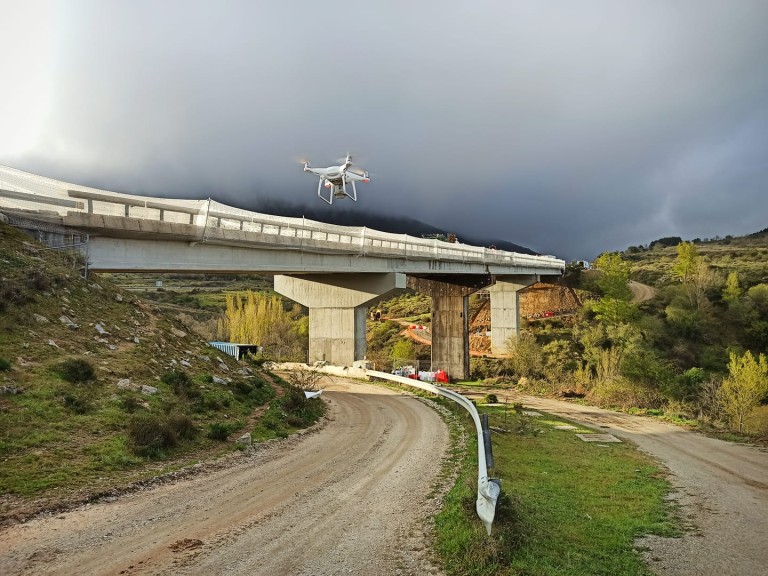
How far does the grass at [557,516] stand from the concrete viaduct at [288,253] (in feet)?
48.1

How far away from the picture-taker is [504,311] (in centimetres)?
7050

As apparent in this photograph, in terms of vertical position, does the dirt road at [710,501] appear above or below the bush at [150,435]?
below

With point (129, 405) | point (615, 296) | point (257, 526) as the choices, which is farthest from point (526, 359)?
point (257, 526)

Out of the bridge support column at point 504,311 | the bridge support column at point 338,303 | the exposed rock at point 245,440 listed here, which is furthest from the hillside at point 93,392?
the bridge support column at point 504,311

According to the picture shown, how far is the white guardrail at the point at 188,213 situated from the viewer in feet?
55.6

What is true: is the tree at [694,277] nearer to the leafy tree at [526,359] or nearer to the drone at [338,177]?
the leafy tree at [526,359]

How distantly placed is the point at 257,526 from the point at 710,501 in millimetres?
12214

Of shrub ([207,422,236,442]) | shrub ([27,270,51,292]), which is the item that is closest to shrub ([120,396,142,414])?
shrub ([207,422,236,442])

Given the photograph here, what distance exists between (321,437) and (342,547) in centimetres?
1020

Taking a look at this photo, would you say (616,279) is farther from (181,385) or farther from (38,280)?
(38,280)

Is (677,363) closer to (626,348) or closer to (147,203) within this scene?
→ (626,348)

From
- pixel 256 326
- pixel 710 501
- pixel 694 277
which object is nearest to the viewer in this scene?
pixel 710 501

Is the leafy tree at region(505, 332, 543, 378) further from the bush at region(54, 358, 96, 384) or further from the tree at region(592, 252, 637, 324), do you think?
the bush at region(54, 358, 96, 384)

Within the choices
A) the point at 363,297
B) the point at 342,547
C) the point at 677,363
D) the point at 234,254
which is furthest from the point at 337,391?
the point at 677,363
